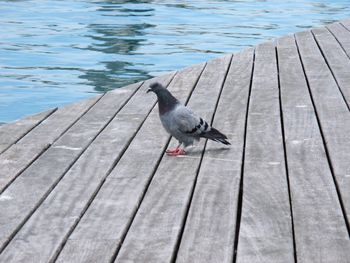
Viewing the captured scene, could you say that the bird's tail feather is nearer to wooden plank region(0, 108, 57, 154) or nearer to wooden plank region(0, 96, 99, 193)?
wooden plank region(0, 96, 99, 193)

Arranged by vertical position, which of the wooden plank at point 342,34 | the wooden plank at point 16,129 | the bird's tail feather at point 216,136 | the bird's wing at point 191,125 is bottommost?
the wooden plank at point 342,34

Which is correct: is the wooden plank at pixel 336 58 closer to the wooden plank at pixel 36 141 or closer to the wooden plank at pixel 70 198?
the wooden plank at pixel 70 198

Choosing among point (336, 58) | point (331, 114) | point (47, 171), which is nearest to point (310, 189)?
point (47, 171)

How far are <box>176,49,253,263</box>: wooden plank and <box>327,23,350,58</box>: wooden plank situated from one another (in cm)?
254

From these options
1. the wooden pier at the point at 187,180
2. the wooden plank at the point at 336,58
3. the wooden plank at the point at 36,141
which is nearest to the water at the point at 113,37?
the wooden plank at the point at 336,58

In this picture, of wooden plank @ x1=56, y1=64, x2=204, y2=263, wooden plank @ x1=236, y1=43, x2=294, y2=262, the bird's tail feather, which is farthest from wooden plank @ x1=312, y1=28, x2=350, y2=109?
wooden plank @ x1=56, y1=64, x2=204, y2=263

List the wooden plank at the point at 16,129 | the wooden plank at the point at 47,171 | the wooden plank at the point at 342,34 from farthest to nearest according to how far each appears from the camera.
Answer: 1. the wooden plank at the point at 342,34
2. the wooden plank at the point at 16,129
3. the wooden plank at the point at 47,171

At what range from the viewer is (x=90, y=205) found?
372cm

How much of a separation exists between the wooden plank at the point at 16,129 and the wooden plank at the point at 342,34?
3.15 meters

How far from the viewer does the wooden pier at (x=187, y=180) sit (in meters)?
3.23

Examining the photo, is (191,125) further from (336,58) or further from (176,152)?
(336,58)

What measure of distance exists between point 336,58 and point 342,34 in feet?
5.06

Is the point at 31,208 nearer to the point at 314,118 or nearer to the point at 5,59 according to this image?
the point at 314,118

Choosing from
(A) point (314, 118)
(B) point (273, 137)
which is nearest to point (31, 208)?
(B) point (273, 137)
